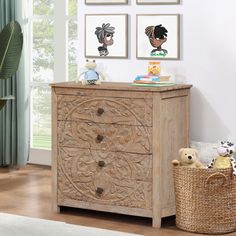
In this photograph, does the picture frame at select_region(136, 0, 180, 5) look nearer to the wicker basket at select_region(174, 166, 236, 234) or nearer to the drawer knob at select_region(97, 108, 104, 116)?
the drawer knob at select_region(97, 108, 104, 116)

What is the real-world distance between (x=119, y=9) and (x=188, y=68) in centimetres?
63

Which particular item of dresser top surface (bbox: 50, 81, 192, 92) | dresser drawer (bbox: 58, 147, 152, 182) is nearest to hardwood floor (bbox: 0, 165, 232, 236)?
dresser drawer (bbox: 58, 147, 152, 182)

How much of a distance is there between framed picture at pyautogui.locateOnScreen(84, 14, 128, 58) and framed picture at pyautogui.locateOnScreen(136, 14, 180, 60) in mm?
105

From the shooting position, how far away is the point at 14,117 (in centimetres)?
618

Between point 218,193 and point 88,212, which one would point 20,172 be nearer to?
point 88,212

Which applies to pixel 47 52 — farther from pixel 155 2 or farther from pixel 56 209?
pixel 56 209

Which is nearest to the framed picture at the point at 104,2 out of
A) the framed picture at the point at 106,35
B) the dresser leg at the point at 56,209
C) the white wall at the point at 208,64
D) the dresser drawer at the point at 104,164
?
the framed picture at the point at 106,35

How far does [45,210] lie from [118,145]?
69cm

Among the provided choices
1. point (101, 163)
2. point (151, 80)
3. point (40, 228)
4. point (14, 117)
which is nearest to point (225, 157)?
point (151, 80)

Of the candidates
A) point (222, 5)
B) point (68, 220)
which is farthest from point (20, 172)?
point (222, 5)

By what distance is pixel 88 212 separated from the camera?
15.9 ft

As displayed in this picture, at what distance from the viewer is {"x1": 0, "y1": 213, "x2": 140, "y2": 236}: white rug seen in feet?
14.1

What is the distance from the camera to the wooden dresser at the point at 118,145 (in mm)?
4465

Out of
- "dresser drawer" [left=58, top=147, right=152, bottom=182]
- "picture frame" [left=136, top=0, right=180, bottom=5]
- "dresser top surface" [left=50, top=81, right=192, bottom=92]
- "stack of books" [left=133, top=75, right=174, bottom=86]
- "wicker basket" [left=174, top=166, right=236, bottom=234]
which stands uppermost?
"picture frame" [left=136, top=0, right=180, bottom=5]
